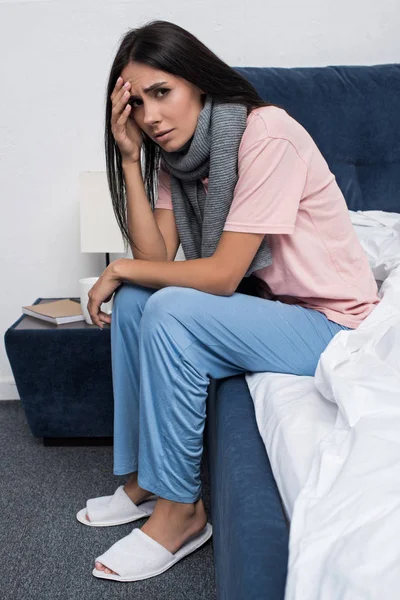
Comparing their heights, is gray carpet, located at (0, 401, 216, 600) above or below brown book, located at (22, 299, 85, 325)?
below

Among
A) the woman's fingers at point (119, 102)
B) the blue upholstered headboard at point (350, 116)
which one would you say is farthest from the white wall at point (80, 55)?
the woman's fingers at point (119, 102)

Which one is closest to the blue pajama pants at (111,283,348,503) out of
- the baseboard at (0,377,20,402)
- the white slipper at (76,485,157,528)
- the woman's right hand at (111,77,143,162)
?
the white slipper at (76,485,157,528)

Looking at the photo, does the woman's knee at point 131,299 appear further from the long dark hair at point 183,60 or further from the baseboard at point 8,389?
the baseboard at point 8,389

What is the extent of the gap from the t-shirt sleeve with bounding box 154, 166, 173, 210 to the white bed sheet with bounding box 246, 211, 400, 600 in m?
0.53

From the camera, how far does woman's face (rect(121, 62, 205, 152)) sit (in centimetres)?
135

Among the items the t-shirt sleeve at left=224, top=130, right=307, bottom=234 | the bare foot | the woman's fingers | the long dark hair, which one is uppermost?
the long dark hair

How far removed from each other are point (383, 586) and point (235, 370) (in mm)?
756

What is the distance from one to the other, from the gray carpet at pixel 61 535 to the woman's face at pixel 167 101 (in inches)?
32.6

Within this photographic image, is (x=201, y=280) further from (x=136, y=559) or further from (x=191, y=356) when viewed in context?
(x=136, y=559)

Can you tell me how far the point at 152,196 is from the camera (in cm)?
167

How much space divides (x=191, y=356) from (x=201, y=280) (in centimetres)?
14

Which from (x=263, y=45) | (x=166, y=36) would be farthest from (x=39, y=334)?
(x=263, y=45)

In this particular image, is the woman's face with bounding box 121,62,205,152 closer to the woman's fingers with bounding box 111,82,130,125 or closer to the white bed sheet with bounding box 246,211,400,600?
the woman's fingers with bounding box 111,82,130,125

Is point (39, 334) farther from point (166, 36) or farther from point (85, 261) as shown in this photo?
point (166, 36)
